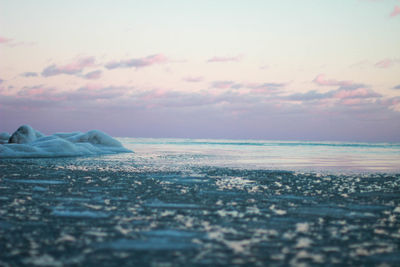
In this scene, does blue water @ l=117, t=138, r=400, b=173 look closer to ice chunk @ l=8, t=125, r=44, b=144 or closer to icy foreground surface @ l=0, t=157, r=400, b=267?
icy foreground surface @ l=0, t=157, r=400, b=267

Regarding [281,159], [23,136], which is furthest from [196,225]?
[23,136]

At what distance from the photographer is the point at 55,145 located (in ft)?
50.8

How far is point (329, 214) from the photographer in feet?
14.1

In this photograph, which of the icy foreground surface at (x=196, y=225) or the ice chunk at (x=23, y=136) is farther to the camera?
the ice chunk at (x=23, y=136)

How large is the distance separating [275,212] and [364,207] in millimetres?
1336

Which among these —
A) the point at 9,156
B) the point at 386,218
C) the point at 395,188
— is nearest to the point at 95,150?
the point at 9,156

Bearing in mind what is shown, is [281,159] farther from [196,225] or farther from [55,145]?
[196,225]

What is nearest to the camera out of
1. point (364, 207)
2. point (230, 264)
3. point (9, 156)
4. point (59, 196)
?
point (230, 264)

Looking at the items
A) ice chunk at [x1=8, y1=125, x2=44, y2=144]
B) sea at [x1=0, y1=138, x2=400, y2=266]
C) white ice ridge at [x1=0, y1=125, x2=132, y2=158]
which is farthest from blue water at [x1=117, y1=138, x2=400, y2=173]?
ice chunk at [x1=8, y1=125, x2=44, y2=144]

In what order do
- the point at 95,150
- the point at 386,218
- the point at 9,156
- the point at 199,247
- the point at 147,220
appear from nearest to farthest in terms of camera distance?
the point at 199,247
the point at 147,220
the point at 386,218
the point at 9,156
the point at 95,150

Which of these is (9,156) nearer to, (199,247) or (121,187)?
(121,187)

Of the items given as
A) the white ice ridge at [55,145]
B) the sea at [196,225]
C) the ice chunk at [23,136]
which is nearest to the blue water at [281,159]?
the white ice ridge at [55,145]

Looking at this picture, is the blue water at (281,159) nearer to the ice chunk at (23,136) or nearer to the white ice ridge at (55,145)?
the white ice ridge at (55,145)

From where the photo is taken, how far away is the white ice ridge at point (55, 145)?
46.4 feet
